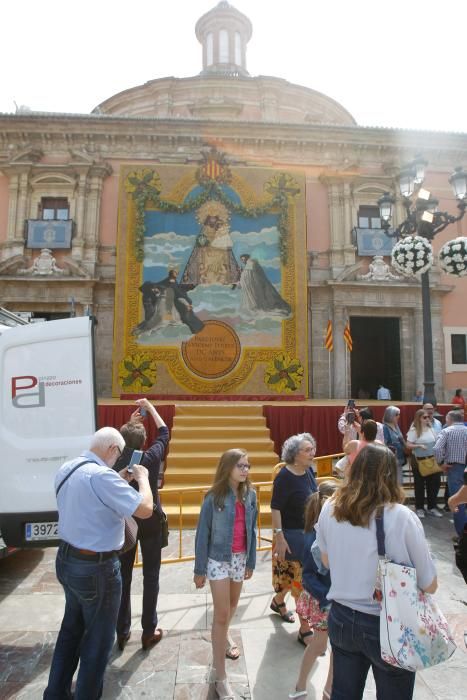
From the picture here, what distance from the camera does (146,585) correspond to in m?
3.75

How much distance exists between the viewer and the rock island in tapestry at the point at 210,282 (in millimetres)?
14797

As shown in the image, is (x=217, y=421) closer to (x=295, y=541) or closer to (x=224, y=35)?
(x=295, y=541)

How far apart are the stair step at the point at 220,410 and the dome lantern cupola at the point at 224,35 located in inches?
993

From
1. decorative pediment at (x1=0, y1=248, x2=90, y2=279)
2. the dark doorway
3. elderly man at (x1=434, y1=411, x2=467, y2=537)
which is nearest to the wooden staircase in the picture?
elderly man at (x1=434, y1=411, x2=467, y2=537)

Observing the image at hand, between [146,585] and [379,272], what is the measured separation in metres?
16.4

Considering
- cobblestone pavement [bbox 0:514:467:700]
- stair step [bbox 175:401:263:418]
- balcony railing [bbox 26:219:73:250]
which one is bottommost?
cobblestone pavement [bbox 0:514:467:700]

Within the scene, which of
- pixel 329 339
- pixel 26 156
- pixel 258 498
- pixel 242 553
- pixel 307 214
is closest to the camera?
pixel 242 553

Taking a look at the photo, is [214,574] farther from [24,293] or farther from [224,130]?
→ [224,130]

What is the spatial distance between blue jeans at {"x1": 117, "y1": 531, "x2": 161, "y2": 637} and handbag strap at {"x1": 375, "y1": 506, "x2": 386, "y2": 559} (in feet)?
7.58

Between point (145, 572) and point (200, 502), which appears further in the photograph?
point (200, 502)

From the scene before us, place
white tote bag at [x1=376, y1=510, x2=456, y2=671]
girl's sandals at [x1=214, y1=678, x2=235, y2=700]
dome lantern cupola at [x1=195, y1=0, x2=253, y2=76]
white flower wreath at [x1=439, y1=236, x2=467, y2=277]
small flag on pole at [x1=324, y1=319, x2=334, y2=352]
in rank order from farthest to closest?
dome lantern cupola at [x1=195, y1=0, x2=253, y2=76] → small flag on pole at [x1=324, y1=319, x2=334, y2=352] → white flower wreath at [x1=439, y1=236, x2=467, y2=277] → girl's sandals at [x1=214, y1=678, x2=235, y2=700] → white tote bag at [x1=376, y1=510, x2=456, y2=671]

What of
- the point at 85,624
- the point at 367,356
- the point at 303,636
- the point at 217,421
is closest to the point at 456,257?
the point at 217,421

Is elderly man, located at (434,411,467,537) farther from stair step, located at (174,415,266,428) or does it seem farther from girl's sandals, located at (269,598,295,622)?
stair step, located at (174,415,266,428)

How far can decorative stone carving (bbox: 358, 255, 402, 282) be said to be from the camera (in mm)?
17875
